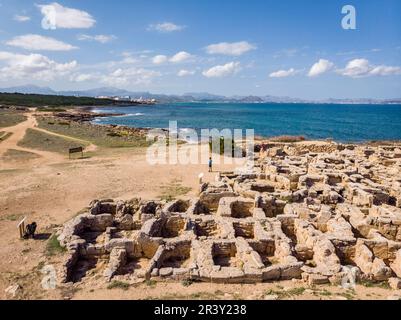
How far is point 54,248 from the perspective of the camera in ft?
44.4

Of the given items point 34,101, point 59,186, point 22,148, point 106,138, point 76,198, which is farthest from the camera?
point 34,101

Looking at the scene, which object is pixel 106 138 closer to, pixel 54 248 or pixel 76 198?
pixel 76 198

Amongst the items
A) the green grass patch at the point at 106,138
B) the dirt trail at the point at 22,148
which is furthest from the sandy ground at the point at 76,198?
the green grass patch at the point at 106,138

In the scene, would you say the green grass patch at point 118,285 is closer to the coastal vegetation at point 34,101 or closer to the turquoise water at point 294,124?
the turquoise water at point 294,124

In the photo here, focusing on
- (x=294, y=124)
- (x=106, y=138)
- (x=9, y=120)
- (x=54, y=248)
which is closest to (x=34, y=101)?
(x=9, y=120)

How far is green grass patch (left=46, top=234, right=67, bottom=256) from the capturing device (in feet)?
43.3

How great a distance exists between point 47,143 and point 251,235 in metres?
34.7

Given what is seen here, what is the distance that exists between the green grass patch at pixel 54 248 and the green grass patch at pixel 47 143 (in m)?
24.7

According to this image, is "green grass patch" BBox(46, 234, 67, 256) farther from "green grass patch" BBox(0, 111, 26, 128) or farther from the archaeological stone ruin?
"green grass patch" BBox(0, 111, 26, 128)

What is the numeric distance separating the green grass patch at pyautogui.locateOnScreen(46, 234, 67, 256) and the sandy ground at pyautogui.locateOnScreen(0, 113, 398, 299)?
0.25 metres

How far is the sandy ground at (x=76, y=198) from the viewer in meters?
10.4

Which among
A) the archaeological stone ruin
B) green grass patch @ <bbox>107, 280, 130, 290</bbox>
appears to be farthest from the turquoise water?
green grass patch @ <bbox>107, 280, 130, 290</bbox>

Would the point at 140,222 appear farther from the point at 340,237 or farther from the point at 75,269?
the point at 340,237

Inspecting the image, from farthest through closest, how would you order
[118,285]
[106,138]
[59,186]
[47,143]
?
[106,138]
[47,143]
[59,186]
[118,285]
